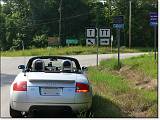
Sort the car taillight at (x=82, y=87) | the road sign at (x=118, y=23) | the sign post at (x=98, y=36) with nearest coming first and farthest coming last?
the car taillight at (x=82, y=87) → the sign post at (x=98, y=36) → the road sign at (x=118, y=23)

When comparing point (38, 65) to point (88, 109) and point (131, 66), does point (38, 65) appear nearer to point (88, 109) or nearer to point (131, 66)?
point (88, 109)

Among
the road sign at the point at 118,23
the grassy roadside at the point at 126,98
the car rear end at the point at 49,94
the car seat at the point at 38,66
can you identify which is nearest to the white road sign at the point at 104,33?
the road sign at the point at 118,23

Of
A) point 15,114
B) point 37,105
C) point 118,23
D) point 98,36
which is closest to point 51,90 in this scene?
point 37,105

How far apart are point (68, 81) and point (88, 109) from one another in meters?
0.72

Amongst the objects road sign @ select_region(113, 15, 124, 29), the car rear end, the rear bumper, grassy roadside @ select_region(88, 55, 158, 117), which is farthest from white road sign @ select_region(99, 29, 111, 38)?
the rear bumper

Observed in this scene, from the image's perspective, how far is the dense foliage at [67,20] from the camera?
7825 cm

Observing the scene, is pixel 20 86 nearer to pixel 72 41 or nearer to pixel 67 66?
pixel 67 66

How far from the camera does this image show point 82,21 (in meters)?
83.1

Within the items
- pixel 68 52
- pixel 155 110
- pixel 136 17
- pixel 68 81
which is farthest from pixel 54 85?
pixel 136 17

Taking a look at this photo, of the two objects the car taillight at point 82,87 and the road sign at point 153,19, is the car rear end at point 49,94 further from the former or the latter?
the road sign at point 153,19

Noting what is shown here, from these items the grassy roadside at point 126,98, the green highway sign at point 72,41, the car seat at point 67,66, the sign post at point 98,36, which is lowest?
the green highway sign at point 72,41

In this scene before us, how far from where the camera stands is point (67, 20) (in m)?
82.3

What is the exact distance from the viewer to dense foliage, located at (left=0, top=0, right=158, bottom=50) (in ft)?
257

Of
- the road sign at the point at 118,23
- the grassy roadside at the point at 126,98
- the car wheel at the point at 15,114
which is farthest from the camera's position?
the road sign at the point at 118,23
